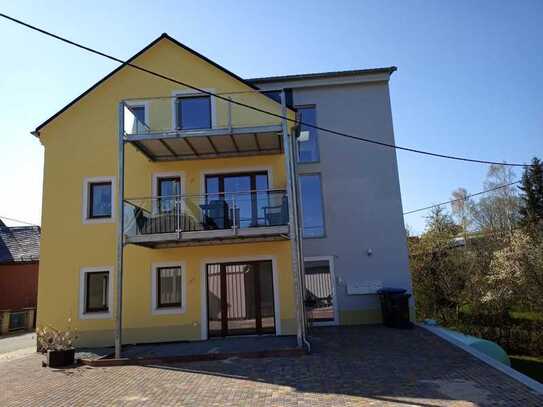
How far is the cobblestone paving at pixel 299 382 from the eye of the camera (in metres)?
6.11

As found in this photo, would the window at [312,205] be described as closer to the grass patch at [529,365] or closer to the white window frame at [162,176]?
the white window frame at [162,176]

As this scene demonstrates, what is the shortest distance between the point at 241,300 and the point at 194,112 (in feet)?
19.4

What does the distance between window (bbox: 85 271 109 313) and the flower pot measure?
2416mm

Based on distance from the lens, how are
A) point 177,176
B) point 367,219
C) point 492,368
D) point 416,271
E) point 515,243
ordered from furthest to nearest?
point 416,271
point 515,243
point 367,219
point 177,176
point 492,368

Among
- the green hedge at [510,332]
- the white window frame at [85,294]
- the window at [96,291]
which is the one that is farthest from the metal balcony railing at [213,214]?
the green hedge at [510,332]

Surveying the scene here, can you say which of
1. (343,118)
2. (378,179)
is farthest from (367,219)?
(343,118)

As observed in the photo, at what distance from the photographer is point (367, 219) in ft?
46.8

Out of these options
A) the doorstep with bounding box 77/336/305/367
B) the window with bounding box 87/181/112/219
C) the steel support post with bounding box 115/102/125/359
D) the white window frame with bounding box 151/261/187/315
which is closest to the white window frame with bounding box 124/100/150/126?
the steel support post with bounding box 115/102/125/359

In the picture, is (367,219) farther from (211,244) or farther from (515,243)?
(515,243)

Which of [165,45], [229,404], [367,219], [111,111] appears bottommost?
[229,404]

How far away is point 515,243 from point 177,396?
15448 millimetres

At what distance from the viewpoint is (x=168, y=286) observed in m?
→ 12.0

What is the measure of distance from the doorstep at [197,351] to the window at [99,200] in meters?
3.94

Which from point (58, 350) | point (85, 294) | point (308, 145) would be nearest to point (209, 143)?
point (308, 145)
